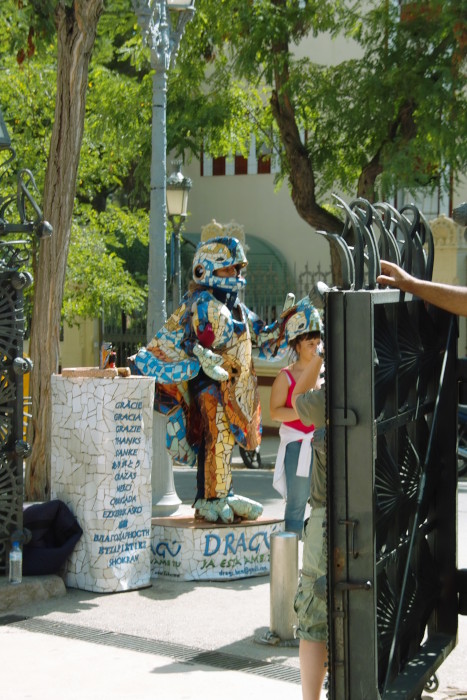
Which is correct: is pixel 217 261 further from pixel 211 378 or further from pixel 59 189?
pixel 59 189

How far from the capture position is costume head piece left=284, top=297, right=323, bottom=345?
8.00 m

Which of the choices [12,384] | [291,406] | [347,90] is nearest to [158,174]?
[291,406]

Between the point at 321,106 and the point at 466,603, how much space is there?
1250cm

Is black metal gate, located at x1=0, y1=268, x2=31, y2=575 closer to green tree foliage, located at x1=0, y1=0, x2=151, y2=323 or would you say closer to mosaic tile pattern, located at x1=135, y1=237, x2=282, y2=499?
mosaic tile pattern, located at x1=135, y1=237, x2=282, y2=499

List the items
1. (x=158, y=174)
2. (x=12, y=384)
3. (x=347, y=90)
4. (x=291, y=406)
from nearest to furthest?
(x=12, y=384) → (x=291, y=406) → (x=158, y=174) → (x=347, y=90)

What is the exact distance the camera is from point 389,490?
3684 mm

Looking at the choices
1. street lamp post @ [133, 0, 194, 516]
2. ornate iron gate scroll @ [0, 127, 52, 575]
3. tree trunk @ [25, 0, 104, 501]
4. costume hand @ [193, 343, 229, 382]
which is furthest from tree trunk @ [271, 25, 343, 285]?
ornate iron gate scroll @ [0, 127, 52, 575]

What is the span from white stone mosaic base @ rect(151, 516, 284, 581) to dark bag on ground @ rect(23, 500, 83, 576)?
0.73 metres

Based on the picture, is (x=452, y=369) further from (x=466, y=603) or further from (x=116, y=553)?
(x=116, y=553)

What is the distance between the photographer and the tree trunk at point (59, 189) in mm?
10734

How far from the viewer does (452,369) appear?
4352 mm

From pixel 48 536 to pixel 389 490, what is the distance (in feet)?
13.9

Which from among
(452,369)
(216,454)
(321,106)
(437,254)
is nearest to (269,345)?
(216,454)

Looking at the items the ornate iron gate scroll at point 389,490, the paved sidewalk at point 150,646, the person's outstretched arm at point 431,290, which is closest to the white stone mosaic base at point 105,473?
the paved sidewalk at point 150,646
